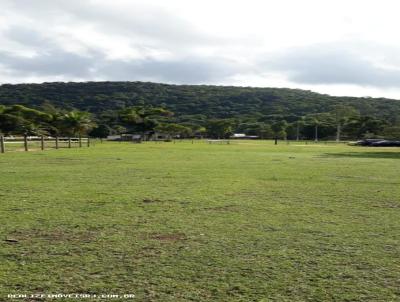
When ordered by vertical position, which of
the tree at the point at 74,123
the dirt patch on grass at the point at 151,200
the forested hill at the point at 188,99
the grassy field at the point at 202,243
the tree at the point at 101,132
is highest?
the forested hill at the point at 188,99

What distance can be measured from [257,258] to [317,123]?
103 metres

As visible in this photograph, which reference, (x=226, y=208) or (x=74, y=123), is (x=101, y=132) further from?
(x=226, y=208)

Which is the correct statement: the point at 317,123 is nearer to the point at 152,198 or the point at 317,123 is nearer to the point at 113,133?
the point at 113,133

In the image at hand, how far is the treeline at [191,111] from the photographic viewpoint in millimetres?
73625

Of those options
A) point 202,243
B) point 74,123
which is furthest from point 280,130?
point 202,243

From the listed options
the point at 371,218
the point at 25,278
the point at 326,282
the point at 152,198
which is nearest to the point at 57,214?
the point at 152,198

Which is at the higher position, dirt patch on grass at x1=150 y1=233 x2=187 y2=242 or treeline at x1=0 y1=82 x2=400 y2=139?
treeline at x1=0 y1=82 x2=400 y2=139

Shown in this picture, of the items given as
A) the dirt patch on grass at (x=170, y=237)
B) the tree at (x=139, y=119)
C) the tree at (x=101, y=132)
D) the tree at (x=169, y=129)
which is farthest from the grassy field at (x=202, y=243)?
the tree at (x=101, y=132)

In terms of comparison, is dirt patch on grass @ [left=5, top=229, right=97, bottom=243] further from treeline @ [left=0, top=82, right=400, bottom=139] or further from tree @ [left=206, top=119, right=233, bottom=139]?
tree @ [left=206, top=119, right=233, bottom=139]

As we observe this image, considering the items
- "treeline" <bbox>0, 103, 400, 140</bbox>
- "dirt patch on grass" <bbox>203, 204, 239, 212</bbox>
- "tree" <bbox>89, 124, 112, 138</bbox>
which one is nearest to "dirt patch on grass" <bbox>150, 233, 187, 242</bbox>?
"dirt patch on grass" <bbox>203, 204, 239, 212</bbox>

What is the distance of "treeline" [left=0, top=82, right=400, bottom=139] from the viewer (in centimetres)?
7362

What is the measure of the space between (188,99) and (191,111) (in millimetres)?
11691

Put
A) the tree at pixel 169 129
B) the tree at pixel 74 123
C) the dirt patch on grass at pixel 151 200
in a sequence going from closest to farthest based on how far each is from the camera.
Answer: the dirt patch on grass at pixel 151 200 → the tree at pixel 74 123 → the tree at pixel 169 129

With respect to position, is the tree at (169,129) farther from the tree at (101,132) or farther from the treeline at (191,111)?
the tree at (101,132)
